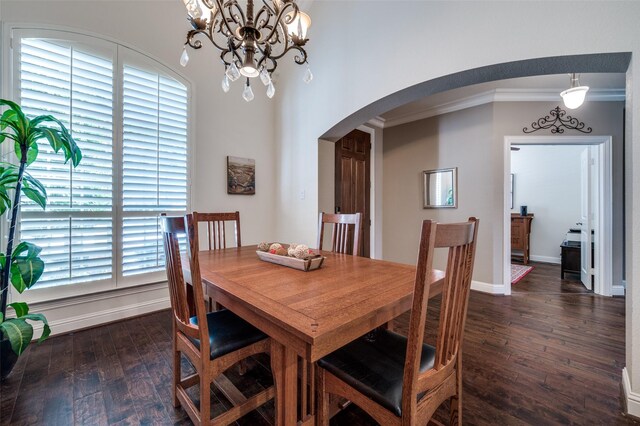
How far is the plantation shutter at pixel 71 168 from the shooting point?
2.13m

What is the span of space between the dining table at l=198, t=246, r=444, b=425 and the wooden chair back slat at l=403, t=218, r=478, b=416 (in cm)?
8

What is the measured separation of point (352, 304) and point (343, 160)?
3.06 m

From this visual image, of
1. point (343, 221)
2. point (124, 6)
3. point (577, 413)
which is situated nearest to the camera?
point (577, 413)

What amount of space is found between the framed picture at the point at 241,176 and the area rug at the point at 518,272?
4101 mm

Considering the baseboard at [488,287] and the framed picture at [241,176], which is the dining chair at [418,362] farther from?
the baseboard at [488,287]

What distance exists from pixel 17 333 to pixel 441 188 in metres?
4.37

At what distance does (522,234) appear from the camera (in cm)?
538

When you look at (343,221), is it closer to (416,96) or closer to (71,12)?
(416,96)

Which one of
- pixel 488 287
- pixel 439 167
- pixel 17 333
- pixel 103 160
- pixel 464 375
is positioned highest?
pixel 439 167

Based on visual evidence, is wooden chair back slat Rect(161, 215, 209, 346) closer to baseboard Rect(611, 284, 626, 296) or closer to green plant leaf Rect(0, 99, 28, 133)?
green plant leaf Rect(0, 99, 28, 133)

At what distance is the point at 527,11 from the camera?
5.35 ft

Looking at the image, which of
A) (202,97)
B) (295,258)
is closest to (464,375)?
A: (295,258)

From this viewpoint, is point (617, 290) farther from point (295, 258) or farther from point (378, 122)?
point (295, 258)

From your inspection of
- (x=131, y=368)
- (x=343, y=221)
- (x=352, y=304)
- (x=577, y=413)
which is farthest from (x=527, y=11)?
(x=131, y=368)
